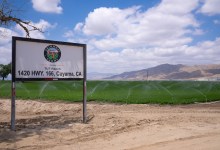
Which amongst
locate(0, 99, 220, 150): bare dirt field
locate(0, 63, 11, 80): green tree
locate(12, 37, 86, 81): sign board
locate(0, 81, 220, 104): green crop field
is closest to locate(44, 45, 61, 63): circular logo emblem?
locate(12, 37, 86, 81): sign board

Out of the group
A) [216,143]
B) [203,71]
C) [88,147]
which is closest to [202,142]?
[216,143]

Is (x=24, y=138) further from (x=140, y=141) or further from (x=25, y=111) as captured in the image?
(x=25, y=111)

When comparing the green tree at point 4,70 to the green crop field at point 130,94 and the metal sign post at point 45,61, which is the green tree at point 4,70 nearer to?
the green crop field at point 130,94

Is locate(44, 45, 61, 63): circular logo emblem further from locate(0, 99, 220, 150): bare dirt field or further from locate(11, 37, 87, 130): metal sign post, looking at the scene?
locate(0, 99, 220, 150): bare dirt field

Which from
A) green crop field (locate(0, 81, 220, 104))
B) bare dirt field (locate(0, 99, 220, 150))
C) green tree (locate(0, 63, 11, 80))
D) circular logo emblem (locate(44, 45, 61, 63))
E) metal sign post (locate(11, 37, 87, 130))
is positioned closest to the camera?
bare dirt field (locate(0, 99, 220, 150))

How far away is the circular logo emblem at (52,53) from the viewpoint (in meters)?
10.8

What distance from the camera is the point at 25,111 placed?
17172 millimetres

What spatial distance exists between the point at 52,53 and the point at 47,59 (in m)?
0.30

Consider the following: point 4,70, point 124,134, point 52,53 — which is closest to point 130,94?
point 52,53

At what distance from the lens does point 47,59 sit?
1081 centimetres

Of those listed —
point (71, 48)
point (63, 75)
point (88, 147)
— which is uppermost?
point (71, 48)

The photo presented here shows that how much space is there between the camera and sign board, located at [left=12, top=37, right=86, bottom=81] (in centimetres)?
1004

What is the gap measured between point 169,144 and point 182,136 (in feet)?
3.38

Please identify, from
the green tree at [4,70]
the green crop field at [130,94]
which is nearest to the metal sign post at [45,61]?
the green crop field at [130,94]
